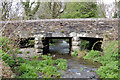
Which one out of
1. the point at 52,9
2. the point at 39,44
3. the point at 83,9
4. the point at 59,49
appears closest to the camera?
the point at 39,44

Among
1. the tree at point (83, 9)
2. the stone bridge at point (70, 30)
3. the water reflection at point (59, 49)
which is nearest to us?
the stone bridge at point (70, 30)

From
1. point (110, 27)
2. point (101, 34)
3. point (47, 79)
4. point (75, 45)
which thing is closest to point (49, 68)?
point (47, 79)

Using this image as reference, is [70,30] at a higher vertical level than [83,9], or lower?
lower

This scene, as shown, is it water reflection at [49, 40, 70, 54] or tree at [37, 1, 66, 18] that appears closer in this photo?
water reflection at [49, 40, 70, 54]

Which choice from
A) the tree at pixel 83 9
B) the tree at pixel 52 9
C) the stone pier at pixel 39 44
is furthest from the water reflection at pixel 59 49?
the tree at pixel 52 9

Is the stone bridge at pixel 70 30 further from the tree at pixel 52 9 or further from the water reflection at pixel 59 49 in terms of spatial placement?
the tree at pixel 52 9

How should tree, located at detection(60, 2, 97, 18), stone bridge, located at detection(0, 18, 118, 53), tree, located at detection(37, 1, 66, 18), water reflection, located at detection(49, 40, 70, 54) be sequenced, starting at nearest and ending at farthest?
stone bridge, located at detection(0, 18, 118, 53) < water reflection, located at detection(49, 40, 70, 54) < tree, located at detection(60, 2, 97, 18) < tree, located at detection(37, 1, 66, 18)

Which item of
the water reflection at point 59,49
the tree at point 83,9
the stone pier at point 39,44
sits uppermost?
the tree at point 83,9

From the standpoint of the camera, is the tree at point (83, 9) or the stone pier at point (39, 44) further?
the tree at point (83, 9)

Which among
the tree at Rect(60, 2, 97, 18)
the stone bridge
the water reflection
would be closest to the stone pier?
the stone bridge

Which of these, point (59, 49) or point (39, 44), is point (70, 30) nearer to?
point (39, 44)

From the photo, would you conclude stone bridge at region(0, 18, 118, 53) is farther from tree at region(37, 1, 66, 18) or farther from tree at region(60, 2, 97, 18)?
tree at region(37, 1, 66, 18)

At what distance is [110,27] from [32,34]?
4.43 metres

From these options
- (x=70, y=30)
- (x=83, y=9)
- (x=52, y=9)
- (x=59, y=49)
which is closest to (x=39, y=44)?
(x=70, y=30)
